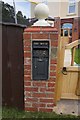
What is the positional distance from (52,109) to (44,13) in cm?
148

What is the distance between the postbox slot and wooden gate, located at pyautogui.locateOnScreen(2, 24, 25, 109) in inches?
14.2

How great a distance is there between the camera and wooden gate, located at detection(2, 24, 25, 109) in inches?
158

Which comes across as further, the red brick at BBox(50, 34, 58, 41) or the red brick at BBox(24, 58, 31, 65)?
the red brick at BBox(24, 58, 31, 65)

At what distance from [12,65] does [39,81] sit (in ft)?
1.81

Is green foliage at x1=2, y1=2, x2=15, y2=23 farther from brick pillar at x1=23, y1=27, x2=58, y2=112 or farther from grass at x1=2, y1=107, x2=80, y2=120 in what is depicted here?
grass at x1=2, y1=107, x2=80, y2=120

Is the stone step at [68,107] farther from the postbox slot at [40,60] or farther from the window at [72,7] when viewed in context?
the window at [72,7]

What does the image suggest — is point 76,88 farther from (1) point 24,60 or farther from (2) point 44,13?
(2) point 44,13

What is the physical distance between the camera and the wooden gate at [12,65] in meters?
4.01

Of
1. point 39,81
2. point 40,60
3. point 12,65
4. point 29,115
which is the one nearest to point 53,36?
point 40,60

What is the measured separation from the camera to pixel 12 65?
13.5 ft

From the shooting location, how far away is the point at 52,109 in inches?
157

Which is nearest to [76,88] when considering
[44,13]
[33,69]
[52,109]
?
[52,109]

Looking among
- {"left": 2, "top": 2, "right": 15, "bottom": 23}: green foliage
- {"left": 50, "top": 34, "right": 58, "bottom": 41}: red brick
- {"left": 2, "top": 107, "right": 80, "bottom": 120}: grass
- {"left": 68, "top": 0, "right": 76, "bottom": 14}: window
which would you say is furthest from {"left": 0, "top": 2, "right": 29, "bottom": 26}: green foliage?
{"left": 68, "top": 0, "right": 76, "bottom": 14}: window

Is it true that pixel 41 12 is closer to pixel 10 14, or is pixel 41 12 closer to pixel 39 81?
pixel 39 81
